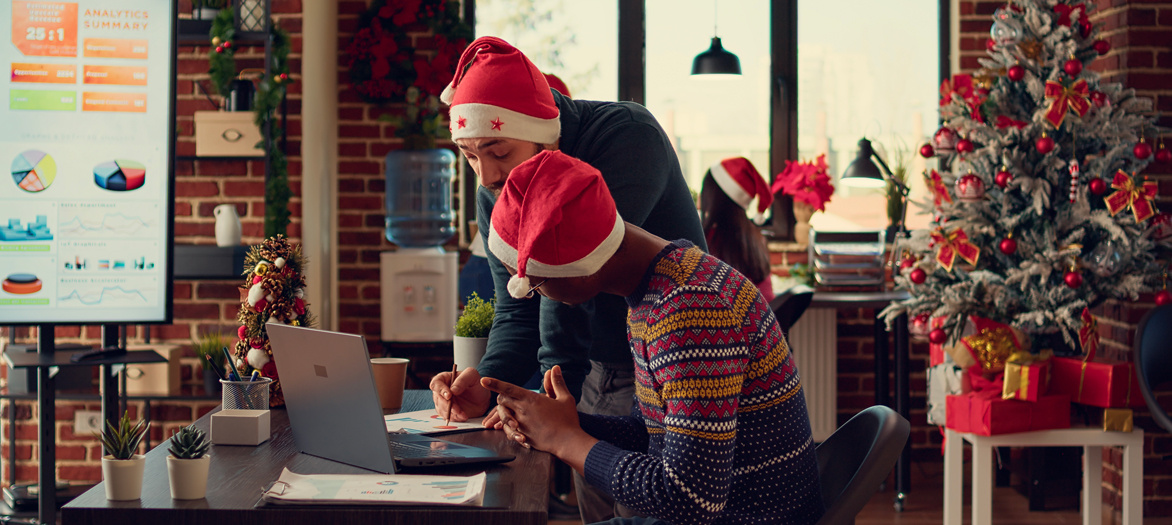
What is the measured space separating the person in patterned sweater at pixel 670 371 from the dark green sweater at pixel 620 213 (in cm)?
28

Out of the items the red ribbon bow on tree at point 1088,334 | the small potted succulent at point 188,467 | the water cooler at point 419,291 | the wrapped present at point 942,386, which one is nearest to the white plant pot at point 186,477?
the small potted succulent at point 188,467

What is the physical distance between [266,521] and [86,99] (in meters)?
1.86

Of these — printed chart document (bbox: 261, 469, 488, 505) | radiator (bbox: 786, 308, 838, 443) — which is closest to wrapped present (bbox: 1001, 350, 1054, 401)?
radiator (bbox: 786, 308, 838, 443)

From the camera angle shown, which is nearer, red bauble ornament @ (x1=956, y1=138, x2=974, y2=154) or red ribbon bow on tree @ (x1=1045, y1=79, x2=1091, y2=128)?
red ribbon bow on tree @ (x1=1045, y1=79, x2=1091, y2=128)

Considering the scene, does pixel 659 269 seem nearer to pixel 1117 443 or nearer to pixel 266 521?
pixel 266 521

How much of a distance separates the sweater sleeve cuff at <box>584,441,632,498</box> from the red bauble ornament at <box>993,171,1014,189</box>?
2531mm

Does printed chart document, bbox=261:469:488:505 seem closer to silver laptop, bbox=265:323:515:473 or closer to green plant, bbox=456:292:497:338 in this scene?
silver laptop, bbox=265:323:515:473

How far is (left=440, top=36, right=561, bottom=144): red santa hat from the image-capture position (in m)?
1.55

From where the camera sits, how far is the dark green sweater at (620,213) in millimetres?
1628

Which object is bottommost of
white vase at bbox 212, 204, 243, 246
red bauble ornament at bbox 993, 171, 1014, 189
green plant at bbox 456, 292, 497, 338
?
green plant at bbox 456, 292, 497, 338

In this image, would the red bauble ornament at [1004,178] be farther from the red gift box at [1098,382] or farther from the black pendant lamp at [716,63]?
the black pendant lamp at [716,63]

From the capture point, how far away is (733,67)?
4.16 metres

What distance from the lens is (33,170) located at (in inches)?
97.6

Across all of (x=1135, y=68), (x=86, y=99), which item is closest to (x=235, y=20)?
(x=86, y=99)
